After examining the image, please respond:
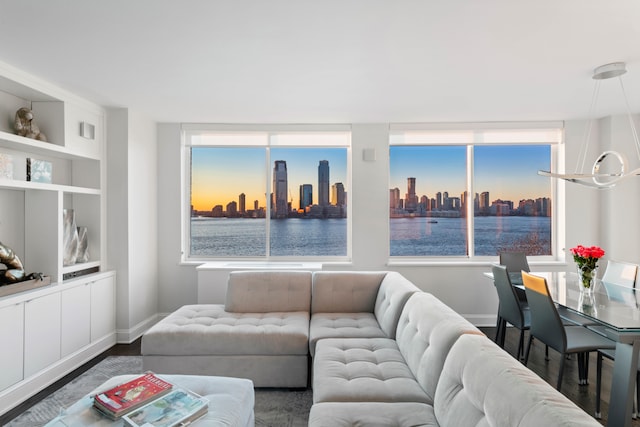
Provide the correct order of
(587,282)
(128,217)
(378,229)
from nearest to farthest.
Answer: (587,282)
(128,217)
(378,229)

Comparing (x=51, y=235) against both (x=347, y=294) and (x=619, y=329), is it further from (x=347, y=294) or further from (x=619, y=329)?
(x=619, y=329)

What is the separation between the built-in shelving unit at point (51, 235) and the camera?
114 inches

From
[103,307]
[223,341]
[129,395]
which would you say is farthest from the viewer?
[103,307]

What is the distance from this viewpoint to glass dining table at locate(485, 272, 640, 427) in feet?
7.11

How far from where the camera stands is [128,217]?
13.6 ft

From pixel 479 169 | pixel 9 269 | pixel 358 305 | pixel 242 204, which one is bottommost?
pixel 358 305

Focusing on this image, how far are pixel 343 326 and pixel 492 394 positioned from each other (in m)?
1.89

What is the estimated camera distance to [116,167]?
13.6ft

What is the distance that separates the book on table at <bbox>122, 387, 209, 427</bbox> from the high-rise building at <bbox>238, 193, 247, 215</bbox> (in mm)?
3275

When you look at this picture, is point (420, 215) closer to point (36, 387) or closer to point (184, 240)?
point (184, 240)

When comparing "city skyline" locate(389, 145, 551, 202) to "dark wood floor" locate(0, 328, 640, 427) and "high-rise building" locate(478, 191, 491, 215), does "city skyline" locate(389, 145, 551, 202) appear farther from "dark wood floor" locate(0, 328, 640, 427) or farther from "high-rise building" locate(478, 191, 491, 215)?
"dark wood floor" locate(0, 328, 640, 427)

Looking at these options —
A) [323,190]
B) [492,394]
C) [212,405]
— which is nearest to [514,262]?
[323,190]

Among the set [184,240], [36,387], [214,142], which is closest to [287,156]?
→ [214,142]

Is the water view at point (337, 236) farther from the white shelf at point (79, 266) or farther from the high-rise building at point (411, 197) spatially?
the white shelf at point (79, 266)
